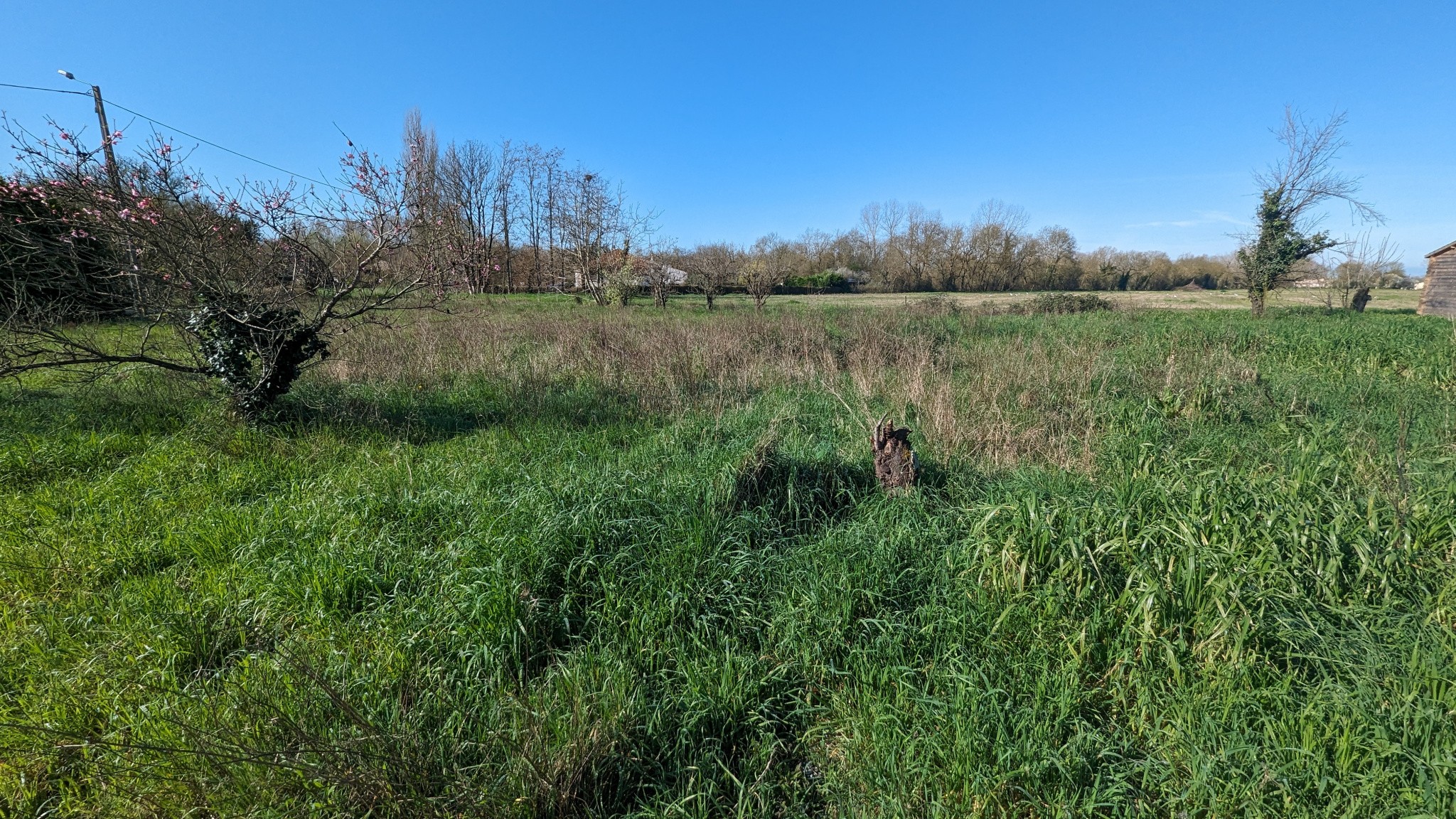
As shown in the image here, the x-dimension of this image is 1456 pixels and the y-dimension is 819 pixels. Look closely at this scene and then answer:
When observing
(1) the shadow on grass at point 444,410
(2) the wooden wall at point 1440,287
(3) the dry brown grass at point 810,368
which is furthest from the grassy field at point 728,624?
(2) the wooden wall at point 1440,287

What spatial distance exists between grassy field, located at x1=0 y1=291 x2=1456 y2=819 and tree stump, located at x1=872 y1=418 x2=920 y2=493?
164 millimetres

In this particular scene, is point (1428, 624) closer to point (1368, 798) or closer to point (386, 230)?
point (1368, 798)

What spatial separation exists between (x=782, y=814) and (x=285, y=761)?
1.66 m

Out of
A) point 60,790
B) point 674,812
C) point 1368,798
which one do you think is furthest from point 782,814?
point 60,790

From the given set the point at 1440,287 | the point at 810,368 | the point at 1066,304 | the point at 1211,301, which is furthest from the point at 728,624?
the point at 1211,301

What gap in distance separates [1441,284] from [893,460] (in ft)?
115

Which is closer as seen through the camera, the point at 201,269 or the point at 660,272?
the point at 201,269

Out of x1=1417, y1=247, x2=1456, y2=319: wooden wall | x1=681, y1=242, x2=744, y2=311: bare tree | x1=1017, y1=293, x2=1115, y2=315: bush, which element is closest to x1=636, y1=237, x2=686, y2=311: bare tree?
x1=681, y1=242, x2=744, y2=311: bare tree

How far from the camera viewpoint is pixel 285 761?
5.69 ft

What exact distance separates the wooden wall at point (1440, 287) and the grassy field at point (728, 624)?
2936cm

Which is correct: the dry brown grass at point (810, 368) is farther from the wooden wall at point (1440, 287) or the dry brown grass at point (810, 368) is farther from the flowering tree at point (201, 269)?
the wooden wall at point (1440, 287)

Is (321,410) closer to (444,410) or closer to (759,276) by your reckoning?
(444,410)

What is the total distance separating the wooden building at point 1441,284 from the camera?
901 inches

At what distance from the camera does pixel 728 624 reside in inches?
112
